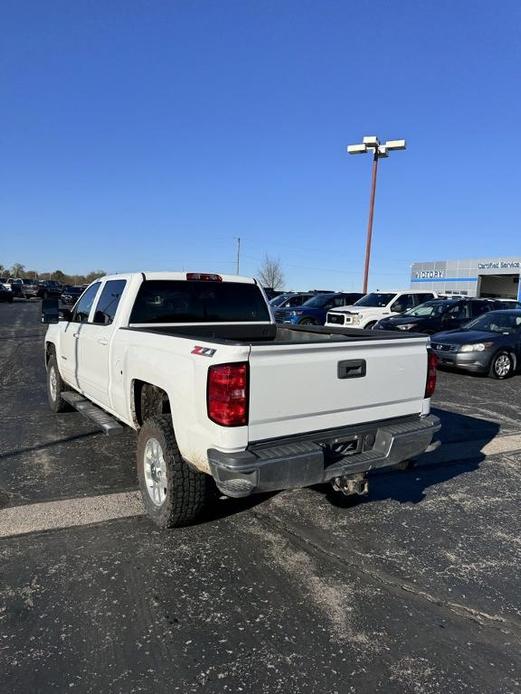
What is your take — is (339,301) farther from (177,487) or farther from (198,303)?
(177,487)

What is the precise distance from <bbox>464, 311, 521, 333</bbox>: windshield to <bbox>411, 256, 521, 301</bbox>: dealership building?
42.7 meters

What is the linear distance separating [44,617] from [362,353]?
2.55m

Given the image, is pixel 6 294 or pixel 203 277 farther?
pixel 6 294

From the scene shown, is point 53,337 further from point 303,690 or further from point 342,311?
point 342,311

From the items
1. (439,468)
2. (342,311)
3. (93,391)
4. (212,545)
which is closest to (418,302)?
(342,311)

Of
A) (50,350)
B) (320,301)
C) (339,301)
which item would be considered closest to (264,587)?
(50,350)

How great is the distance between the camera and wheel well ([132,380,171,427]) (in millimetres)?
4234

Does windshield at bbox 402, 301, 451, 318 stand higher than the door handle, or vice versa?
windshield at bbox 402, 301, 451, 318

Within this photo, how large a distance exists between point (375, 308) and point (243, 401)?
599 inches

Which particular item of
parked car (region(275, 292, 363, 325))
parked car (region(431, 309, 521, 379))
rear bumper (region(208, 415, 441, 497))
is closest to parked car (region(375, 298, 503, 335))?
parked car (region(431, 309, 521, 379))

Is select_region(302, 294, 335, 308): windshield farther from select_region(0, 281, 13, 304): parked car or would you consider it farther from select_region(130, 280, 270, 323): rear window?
select_region(0, 281, 13, 304): parked car

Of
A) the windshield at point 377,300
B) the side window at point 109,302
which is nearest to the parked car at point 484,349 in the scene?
the windshield at point 377,300

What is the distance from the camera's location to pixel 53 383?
7.39m

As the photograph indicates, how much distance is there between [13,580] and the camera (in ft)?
10.4
